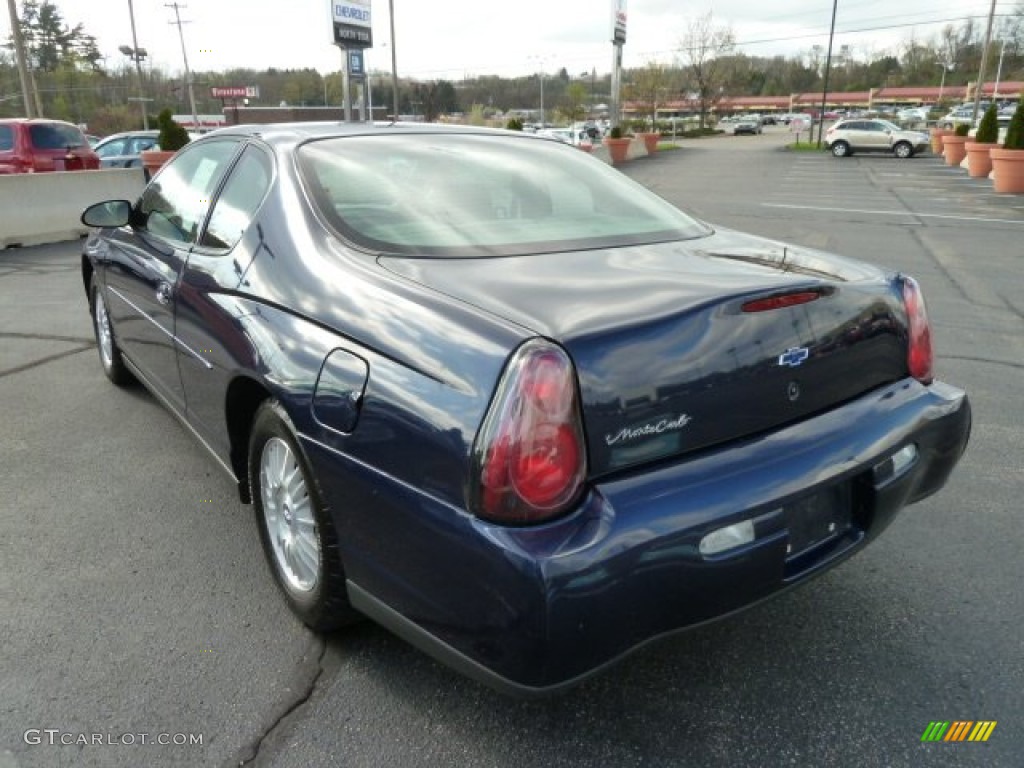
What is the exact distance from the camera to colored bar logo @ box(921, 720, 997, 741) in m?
2.09

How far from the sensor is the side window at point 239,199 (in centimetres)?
279

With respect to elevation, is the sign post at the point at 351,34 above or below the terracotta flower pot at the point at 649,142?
above

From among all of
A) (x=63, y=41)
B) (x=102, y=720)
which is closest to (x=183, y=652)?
→ (x=102, y=720)

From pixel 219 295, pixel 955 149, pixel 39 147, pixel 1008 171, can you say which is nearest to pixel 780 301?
pixel 219 295

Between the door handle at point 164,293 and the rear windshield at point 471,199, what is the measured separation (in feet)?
2.86

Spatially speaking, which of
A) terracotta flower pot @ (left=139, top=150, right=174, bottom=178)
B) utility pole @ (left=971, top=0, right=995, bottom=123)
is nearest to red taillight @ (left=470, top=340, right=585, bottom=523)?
terracotta flower pot @ (left=139, top=150, right=174, bottom=178)

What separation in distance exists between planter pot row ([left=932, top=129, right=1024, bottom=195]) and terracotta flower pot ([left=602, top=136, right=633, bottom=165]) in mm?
11273

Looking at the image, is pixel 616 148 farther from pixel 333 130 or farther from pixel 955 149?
pixel 333 130

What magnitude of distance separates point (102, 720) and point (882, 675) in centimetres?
223

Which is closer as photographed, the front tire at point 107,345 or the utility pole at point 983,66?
the front tire at point 107,345

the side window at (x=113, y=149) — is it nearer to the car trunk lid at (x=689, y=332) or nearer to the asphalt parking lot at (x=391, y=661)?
the asphalt parking lot at (x=391, y=661)

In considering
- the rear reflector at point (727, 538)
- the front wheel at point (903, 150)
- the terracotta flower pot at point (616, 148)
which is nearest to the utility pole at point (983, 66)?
the front wheel at point (903, 150)

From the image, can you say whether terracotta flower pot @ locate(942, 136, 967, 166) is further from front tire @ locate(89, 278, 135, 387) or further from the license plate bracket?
the license plate bracket

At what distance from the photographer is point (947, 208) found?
15344mm
